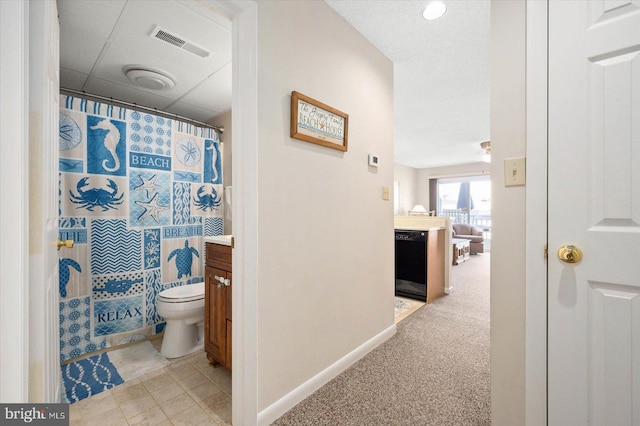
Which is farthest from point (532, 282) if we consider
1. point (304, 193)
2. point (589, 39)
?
point (304, 193)

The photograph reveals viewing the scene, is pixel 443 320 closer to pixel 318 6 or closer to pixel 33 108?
pixel 318 6

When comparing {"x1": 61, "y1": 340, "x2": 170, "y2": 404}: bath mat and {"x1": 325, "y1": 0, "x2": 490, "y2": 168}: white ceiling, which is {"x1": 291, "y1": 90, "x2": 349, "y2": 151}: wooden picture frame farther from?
{"x1": 61, "y1": 340, "x2": 170, "y2": 404}: bath mat

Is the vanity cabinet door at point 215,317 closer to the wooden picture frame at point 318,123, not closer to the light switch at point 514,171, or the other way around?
the wooden picture frame at point 318,123

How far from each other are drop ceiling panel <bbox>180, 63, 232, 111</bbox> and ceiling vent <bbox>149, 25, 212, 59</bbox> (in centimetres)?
22

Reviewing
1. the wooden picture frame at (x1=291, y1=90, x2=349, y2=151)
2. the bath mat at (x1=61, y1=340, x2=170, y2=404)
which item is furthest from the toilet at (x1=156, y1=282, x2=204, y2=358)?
the wooden picture frame at (x1=291, y1=90, x2=349, y2=151)

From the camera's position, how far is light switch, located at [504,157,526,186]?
1085 mm

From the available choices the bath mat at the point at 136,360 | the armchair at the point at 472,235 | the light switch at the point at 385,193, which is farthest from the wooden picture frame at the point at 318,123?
the armchair at the point at 472,235

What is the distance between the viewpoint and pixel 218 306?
1.74 metres

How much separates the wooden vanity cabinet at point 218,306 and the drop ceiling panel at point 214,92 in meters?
1.56

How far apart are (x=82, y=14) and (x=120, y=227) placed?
1.54m

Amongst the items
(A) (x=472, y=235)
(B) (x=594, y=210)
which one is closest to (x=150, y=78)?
(B) (x=594, y=210)

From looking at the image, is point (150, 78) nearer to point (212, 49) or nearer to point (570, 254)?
point (212, 49)

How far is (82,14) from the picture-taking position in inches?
65.3

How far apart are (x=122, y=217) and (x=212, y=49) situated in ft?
5.30
